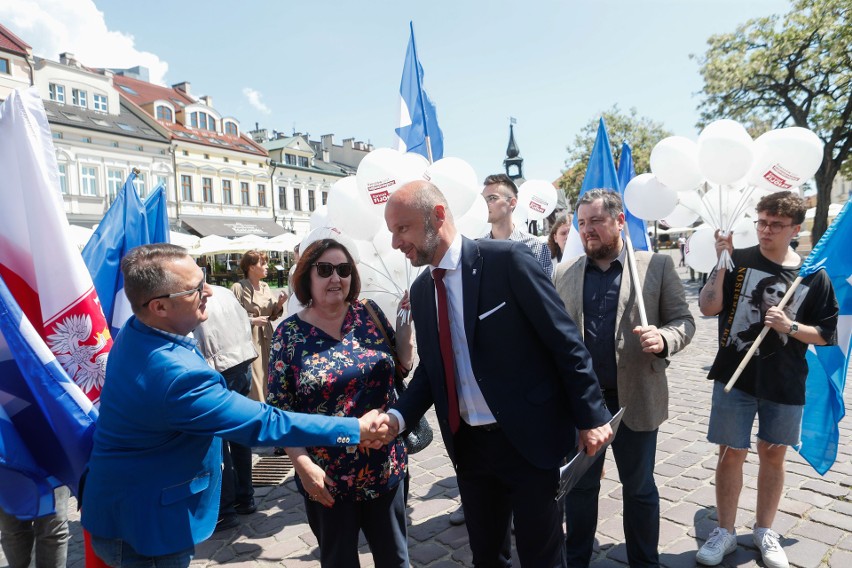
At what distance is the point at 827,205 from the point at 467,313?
24.2 metres

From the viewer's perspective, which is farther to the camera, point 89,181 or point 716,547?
point 89,181

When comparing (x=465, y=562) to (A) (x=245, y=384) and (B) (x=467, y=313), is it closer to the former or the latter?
(B) (x=467, y=313)

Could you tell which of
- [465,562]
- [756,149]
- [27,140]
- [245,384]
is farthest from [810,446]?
[27,140]

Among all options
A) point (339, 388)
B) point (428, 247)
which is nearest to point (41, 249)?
point (339, 388)

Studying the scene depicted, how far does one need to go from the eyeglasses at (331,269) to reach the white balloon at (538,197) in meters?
4.99

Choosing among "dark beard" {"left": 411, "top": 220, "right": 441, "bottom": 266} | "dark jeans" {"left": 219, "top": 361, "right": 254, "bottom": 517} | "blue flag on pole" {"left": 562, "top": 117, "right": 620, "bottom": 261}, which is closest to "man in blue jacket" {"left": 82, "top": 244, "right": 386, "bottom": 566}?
"dark beard" {"left": 411, "top": 220, "right": 441, "bottom": 266}

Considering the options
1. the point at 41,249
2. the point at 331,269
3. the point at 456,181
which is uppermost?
the point at 456,181

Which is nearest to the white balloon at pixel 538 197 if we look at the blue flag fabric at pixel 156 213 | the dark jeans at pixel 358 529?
the blue flag fabric at pixel 156 213

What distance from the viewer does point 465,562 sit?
340cm

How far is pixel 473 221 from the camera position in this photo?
4152 mm

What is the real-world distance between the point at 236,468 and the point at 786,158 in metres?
4.63

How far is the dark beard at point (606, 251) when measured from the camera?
301cm

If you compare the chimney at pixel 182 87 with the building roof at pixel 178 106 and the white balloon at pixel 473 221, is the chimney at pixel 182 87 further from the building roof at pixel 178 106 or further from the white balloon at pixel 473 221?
the white balloon at pixel 473 221

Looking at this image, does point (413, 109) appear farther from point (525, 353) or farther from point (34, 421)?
point (34, 421)
